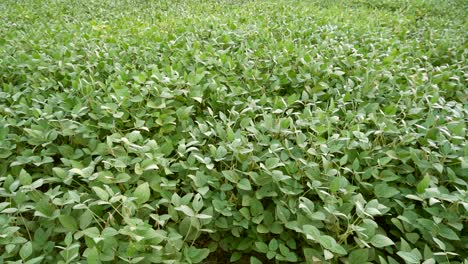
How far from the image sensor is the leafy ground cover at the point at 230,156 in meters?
1.39

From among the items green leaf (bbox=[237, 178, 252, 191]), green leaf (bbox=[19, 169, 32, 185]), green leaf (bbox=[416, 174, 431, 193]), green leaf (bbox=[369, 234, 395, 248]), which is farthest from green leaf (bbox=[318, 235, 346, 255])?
green leaf (bbox=[19, 169, 32, 185])

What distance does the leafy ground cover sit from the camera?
1.39 metres

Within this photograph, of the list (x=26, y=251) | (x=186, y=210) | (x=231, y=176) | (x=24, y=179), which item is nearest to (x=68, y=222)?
(x=26, y=251)

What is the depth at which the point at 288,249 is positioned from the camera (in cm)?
144

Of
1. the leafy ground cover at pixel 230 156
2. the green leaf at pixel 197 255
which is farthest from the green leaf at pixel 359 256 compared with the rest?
the green leaf at pixel 197 255

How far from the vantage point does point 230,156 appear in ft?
5.72

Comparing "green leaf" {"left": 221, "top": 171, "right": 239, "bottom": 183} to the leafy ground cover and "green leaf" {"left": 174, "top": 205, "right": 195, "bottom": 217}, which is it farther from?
"green leaf" {"left": 174, "top": 205, "right": 195, "bottom": 217}

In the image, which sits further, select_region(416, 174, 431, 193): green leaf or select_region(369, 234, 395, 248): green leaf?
select_region(416, 174, 431, 193): green leaf

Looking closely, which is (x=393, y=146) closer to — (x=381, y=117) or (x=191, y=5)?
(x=381, y=117)

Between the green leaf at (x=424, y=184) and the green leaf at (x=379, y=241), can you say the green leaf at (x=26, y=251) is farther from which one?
the green leaf at (x=424, y=184)

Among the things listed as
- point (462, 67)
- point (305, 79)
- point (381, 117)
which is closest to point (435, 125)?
point (381, 117)

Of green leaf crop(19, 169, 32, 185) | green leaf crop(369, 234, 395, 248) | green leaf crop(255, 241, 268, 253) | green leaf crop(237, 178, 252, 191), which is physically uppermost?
green leaf crop(19, 169, 32, 185)

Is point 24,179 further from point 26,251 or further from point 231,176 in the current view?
point 231,176

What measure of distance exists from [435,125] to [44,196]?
6.42 feet
